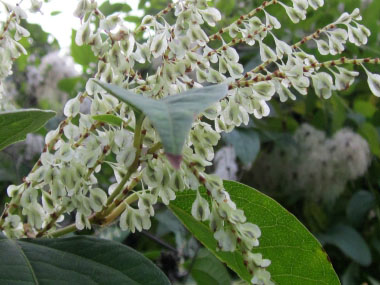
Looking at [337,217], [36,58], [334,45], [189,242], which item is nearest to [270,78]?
[334,45]

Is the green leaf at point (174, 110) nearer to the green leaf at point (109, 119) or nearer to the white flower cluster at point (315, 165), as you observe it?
the green leaf at point (109, 119)

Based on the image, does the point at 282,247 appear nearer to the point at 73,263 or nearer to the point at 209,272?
the point at 73,263

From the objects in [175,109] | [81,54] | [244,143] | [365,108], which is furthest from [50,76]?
[175,109]

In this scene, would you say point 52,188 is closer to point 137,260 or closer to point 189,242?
point 137,260

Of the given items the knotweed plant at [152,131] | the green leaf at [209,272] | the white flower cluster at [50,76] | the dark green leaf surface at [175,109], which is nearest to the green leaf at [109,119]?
the knotweed plant at [152,131]

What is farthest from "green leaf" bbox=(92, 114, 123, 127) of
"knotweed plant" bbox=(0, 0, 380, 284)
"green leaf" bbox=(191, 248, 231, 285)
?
"green leaf" bbox=(191, 248, 231, 285)
